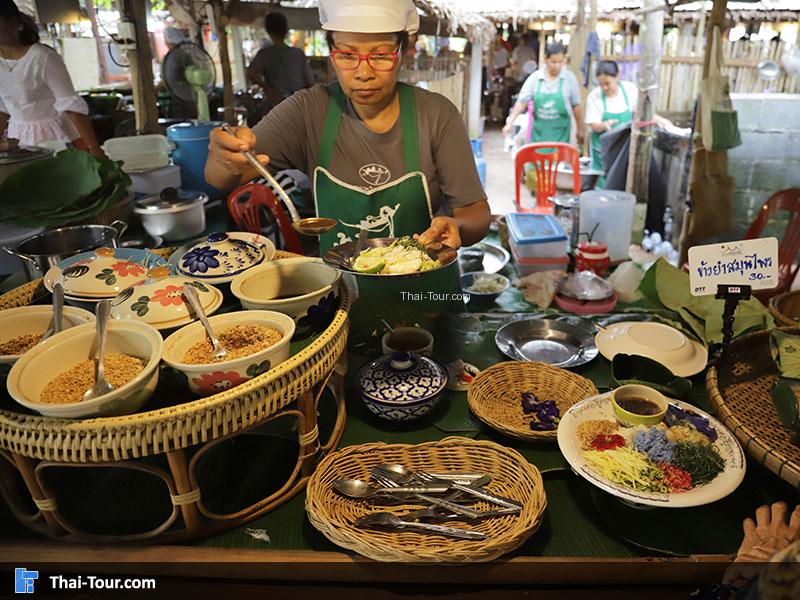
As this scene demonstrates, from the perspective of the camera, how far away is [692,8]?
29.3 feet

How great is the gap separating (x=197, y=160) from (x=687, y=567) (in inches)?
129

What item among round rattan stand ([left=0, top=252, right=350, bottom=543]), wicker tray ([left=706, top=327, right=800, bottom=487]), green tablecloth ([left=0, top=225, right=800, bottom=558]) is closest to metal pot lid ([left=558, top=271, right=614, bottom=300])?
wicker tray ([left=706, top=327, right=800, bottom=487])

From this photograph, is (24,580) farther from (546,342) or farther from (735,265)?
(735,265)

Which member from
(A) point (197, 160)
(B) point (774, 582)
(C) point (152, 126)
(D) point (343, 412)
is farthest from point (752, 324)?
(C) point (152, 126)

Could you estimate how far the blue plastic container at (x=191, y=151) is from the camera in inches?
Result: 133

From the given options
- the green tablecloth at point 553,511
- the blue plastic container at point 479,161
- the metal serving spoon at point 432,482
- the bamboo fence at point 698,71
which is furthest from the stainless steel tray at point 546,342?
the bamboo fence at point 698,71

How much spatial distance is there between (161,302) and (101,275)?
0.87 ft

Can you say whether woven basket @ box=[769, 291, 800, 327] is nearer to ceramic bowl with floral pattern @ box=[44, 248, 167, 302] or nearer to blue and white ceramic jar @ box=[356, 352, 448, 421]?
blue and white ceramic jar @ box=[356, 352, 448, 421]

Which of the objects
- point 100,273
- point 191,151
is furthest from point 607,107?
point 100,273

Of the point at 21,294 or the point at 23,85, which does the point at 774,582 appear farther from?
the point at 23,85

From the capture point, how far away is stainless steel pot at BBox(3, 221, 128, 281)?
1955mm

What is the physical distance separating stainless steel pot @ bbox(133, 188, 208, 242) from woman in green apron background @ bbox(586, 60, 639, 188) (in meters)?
6.50

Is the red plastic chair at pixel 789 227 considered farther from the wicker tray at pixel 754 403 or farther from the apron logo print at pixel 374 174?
the apron logo print at pixel 374 174

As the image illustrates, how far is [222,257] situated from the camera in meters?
1.60
